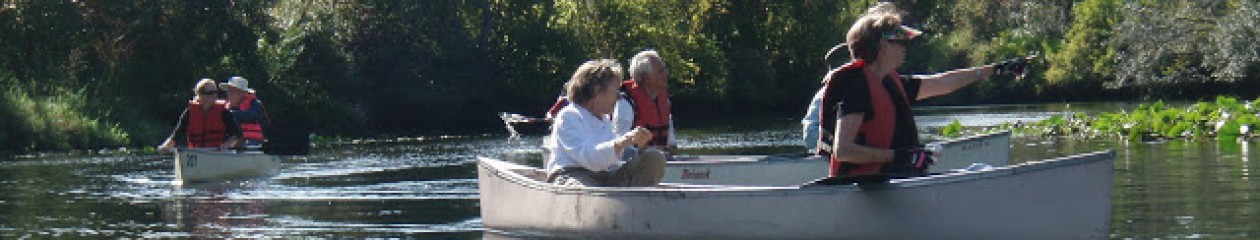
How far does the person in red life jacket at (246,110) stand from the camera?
20.1 m

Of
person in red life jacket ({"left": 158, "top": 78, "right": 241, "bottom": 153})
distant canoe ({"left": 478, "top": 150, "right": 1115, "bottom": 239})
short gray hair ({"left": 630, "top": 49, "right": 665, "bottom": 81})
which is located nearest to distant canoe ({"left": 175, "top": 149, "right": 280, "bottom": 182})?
person in red life jacket ({"left": 158, "top": 78, "right": 241, "bottom": 153})

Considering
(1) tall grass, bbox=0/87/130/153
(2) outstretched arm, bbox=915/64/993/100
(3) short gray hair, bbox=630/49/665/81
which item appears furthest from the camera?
(1) tall grass, bbox=0/87/130/153

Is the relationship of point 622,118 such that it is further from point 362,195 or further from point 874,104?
point 362,195

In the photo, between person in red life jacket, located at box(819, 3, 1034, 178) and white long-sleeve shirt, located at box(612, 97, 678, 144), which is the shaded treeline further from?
person in red life jacket, located at box(819, 3, 1034, 178)

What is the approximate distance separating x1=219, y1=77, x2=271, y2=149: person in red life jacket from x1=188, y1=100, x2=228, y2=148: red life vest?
18 centimetres

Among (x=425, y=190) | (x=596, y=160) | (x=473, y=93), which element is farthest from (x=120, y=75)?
(x=596, y=160)

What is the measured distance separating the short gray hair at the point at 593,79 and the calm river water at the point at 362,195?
202 centimetres

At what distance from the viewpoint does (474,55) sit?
45.3 metres

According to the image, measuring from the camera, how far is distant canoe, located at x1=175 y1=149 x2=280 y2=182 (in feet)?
63.8

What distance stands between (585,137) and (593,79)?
1.33 ft

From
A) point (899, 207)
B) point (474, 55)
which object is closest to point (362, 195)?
point (899, 207)

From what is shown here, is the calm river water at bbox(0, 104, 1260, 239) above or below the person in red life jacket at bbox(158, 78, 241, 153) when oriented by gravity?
below

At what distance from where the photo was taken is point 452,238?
12.2m

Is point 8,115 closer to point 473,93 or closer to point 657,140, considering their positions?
point 473,93
